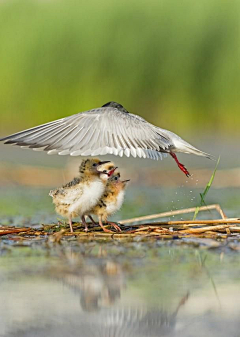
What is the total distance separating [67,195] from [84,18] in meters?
6.79

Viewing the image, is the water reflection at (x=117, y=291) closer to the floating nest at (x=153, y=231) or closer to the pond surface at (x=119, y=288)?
the pond surface at (x=119, y=288)

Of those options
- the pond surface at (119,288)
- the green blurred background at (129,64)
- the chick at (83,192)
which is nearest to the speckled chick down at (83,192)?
the chick at (83,192)

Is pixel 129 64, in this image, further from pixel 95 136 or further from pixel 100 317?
pixel 100 317

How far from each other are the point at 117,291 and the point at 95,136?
172 cm

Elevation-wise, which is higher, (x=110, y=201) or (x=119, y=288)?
(x=110, y=201)

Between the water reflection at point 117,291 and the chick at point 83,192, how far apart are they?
68 cm

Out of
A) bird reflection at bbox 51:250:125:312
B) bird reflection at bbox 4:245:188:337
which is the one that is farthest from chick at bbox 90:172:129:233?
bird reflection at bbox 4:245:188:337

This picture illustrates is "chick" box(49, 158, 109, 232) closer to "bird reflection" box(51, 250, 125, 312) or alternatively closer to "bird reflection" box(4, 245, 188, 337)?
"bird reflection" box(51, 250, 125, 312)

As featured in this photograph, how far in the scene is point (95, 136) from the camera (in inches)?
202

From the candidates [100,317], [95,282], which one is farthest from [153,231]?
[100,317]

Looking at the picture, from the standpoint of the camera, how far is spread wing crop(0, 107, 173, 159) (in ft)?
16.6

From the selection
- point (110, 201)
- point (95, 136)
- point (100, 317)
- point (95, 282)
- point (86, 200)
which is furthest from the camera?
point (110, 201)

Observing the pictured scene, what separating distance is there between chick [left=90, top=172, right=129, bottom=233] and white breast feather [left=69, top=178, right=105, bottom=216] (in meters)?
0.09

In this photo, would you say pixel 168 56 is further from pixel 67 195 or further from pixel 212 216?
pixel 67 195
